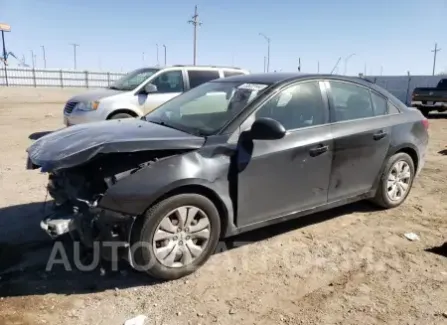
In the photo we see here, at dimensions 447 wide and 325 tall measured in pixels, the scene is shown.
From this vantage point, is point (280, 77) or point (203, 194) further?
point (280, 77)

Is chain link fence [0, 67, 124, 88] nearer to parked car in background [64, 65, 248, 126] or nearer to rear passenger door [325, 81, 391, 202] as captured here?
parked car in background [64, 65, 248, 126]

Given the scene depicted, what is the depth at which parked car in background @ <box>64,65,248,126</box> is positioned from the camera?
9.00m

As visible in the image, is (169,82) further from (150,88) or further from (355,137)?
(355,137)

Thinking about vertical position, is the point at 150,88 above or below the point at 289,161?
above

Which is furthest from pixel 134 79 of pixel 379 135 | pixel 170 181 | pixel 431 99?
pixel 431 99

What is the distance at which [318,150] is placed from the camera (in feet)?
13.1

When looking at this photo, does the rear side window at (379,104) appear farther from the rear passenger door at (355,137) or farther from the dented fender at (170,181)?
the dented fender at (170,181)

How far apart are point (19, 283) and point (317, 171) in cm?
284

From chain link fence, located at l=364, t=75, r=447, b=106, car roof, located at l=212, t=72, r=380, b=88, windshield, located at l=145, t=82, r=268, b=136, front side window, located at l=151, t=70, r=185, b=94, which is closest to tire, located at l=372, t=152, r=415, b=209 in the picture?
car roof, located at l=212, t=72, r=380, b=88

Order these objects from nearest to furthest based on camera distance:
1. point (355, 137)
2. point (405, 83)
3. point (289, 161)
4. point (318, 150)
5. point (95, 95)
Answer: point (289, 161)
point (318, 150)
point (355, 137)
point (95, 95)
point (405, 83)

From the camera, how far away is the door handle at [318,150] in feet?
12.9

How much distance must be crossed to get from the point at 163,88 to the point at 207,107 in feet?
18.5

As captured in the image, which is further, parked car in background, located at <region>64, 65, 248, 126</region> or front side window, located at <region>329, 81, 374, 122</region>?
parked car in background, located at <region>64, 65, 248, 126</region>

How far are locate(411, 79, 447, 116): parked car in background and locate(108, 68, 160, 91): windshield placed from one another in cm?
1252
